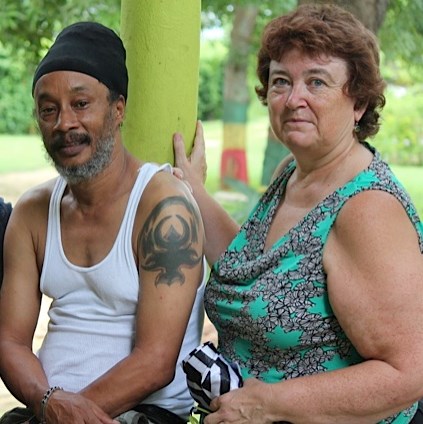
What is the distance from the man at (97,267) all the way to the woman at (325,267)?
22cm

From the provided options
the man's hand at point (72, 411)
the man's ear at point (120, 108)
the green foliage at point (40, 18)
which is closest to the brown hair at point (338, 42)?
the man's ear at point (120, 108)

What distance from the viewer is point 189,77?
126 inches

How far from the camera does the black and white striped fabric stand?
99.2 inches

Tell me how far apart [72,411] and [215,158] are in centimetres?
2160

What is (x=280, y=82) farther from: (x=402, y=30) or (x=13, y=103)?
(x=13, y=103)

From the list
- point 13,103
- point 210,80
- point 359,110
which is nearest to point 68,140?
point 359,110

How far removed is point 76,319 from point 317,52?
1128 mm

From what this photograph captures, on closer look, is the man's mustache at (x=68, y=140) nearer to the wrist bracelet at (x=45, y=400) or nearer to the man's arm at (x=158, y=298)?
the man's arm at (x=158, y=298)

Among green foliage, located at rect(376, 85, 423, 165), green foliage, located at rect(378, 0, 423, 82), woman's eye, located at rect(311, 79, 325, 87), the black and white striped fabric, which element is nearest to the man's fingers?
woman's eye, located at rect(311, 79, 325, 87)

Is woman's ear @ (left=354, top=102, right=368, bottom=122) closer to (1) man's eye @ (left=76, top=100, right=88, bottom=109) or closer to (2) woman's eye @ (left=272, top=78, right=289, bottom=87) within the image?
(2) woman's eye @ (left=272, top=78, right=289, bottom=87)

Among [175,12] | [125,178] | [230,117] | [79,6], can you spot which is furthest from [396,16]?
[230,117]

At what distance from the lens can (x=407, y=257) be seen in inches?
92.6

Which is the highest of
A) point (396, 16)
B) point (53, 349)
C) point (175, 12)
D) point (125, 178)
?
point (396, 16)

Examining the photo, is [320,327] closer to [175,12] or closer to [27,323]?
[27,323]
